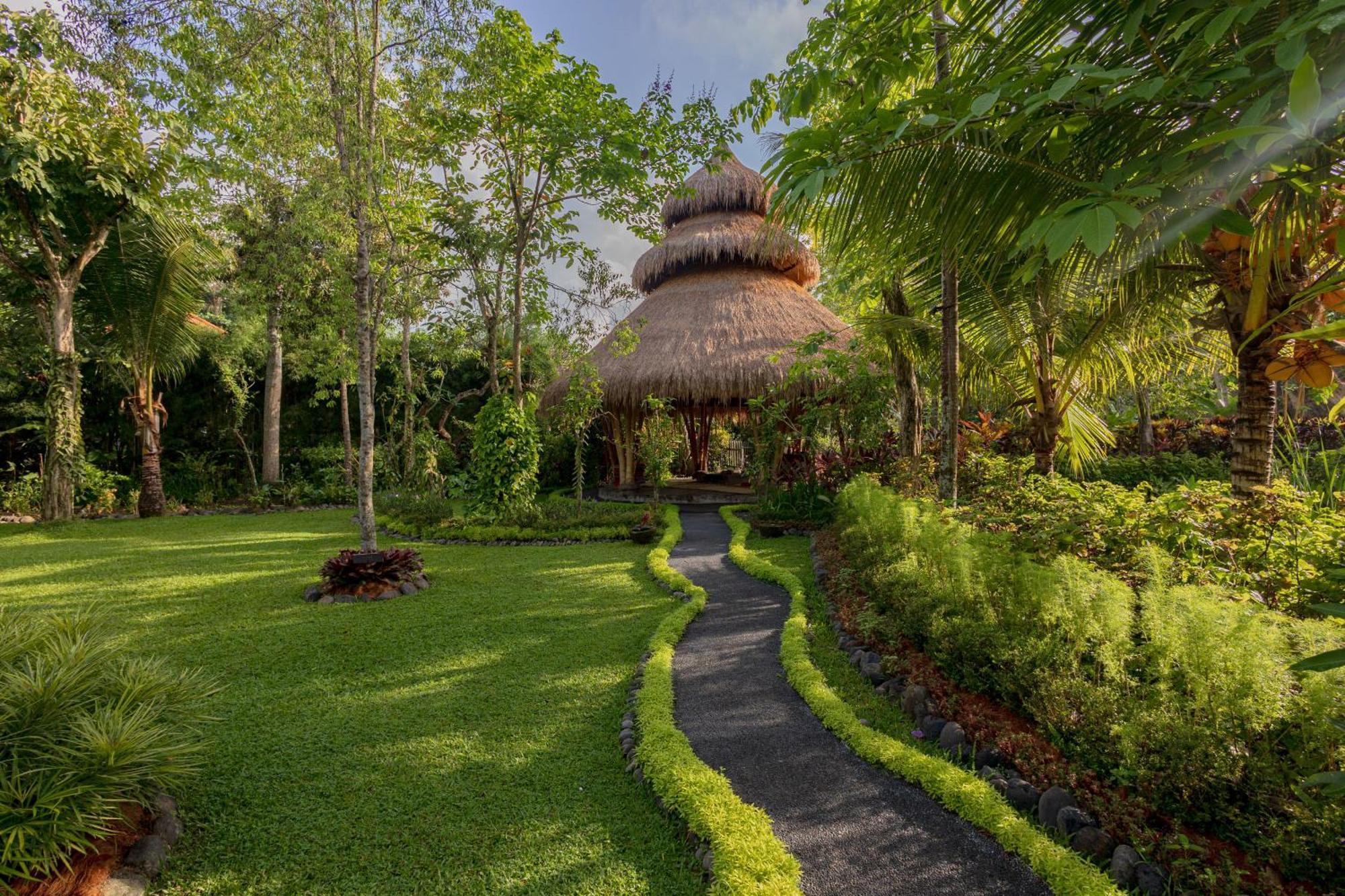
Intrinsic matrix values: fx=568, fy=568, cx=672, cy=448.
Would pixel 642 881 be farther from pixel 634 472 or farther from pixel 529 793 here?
pixel 634 472

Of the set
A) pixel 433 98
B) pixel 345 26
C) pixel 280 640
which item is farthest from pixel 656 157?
pixel 280 640

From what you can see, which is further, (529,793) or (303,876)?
(529,793)

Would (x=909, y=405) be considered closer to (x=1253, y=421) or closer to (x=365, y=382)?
(x=1253, y=421)

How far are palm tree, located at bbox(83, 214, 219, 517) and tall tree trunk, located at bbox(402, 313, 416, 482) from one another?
340 cm

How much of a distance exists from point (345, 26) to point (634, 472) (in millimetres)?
10216

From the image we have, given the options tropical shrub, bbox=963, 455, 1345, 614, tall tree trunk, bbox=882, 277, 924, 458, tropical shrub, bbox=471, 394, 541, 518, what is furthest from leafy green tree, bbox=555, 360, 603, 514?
tropical shrub, bbox=963, 455, 1345, 614

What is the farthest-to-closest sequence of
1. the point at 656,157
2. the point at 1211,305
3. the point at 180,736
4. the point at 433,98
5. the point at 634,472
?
the point at 634,472 < the point at 656,157 < the point at 433,98 < the point at 1211,305 < the point at 180,736

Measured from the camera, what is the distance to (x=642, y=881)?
2.06 metres

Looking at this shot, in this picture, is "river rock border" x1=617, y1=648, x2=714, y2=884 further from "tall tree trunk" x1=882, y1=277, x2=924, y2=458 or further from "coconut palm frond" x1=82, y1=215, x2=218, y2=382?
"coconut palm frond" x1=82, y1=215, x2=218, y2=382

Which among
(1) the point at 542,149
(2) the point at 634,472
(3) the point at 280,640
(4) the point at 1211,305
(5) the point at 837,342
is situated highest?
(1) the point at 542,149

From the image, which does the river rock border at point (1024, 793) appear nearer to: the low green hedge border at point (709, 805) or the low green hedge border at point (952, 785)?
the low green hedge border at point (952, 785)

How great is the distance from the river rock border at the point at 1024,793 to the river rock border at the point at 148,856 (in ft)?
10.8

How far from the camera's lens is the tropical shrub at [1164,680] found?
1.87m

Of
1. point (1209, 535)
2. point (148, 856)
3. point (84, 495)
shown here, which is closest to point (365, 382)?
point (148, 856)
